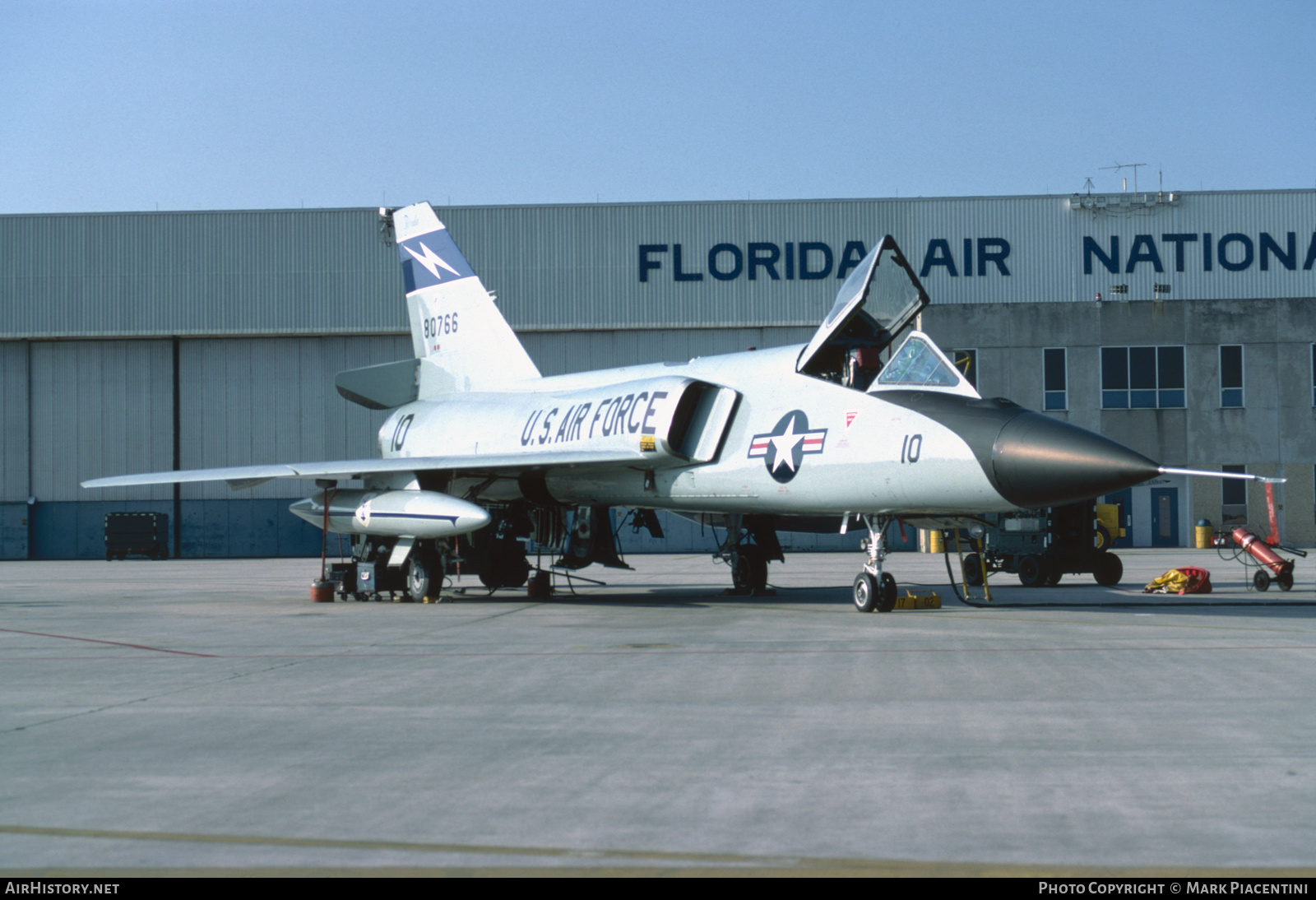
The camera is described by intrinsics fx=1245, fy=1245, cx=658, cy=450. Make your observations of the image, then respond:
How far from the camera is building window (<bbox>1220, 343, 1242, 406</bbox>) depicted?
125 feet

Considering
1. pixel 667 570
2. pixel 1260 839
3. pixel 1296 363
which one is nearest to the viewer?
pixel 1260 839

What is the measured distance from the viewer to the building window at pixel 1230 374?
3819 centimetres

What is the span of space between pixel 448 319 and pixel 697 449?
8.32 m

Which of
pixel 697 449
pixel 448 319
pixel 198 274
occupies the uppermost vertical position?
pixel 198 274

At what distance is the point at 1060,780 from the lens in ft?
18.2

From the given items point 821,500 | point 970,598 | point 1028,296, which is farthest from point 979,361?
point 821,500

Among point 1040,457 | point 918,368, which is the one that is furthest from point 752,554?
point 1040,457

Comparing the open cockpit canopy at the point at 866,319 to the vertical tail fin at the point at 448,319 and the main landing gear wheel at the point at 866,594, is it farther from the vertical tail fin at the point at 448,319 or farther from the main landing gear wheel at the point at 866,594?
the vertical tail fin at the point at 448,319

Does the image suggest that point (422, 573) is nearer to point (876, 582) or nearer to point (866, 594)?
point (866, 594)

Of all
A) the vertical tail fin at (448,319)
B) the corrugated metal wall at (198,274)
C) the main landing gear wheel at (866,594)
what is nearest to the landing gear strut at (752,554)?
the main landing gear wheel at (866,594)

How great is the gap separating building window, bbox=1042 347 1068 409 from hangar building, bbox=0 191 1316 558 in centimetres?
342

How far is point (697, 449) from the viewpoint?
15719 millimetres

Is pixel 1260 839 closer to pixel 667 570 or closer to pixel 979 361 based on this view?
pixel 667 570
